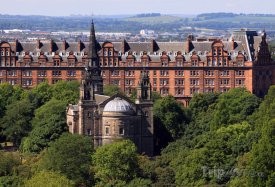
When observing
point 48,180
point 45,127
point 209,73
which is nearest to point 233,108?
point 45,127

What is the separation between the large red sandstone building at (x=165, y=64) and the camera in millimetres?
175250

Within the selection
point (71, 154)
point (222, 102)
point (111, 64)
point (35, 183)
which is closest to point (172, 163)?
point (71, 154)

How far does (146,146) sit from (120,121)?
13.1 ft

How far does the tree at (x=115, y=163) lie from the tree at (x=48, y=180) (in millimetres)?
6584

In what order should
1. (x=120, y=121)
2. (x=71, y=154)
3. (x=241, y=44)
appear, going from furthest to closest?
(x=241, y=44) → (x=120, y=121) → (x=71, y=154)

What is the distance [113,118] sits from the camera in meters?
127

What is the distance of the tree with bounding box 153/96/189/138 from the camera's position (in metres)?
136

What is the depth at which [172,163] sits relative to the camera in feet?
364

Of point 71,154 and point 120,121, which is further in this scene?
point 120,121

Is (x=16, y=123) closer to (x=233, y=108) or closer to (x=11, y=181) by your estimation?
(x=233, y=108)

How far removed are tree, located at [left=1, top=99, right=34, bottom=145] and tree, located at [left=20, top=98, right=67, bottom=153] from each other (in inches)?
59.9

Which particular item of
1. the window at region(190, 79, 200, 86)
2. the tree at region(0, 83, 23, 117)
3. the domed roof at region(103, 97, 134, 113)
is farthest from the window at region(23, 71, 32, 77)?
the domed roof at region(103, 97, 134, 113)

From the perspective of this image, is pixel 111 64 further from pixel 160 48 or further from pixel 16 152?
pixel 16 152

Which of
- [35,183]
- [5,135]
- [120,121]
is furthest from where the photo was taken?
[5,135]
